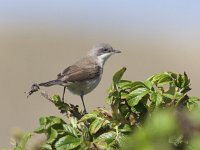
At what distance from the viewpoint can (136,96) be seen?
8.91ft

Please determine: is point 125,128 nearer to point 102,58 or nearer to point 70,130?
point 70,130

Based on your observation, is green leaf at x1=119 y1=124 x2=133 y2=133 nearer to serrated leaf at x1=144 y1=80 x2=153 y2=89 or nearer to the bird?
serrated leaf at x1=144 y1=80 x2=153 y2=89

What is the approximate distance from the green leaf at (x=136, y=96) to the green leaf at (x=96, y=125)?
0.48ft

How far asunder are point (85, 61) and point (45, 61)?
28.4 m

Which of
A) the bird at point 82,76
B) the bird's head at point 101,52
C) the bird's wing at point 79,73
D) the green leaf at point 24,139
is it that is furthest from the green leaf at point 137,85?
the bird's head at point 101,52

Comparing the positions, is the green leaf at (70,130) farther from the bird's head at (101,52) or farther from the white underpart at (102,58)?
the bird's head at (101,52)

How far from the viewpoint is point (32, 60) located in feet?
122

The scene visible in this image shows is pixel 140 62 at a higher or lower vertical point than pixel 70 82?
lower

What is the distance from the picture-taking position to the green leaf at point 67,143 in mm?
2502

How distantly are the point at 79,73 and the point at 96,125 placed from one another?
6060 mm

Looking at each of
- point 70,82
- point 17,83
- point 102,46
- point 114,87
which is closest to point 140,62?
point 17,83

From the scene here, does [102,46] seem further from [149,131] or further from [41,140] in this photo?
[149,131]

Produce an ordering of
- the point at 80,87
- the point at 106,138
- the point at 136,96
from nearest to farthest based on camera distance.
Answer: the point at 106,138
the point at 136,96
the point at 80,87

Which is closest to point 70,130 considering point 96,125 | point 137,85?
point 96,125
